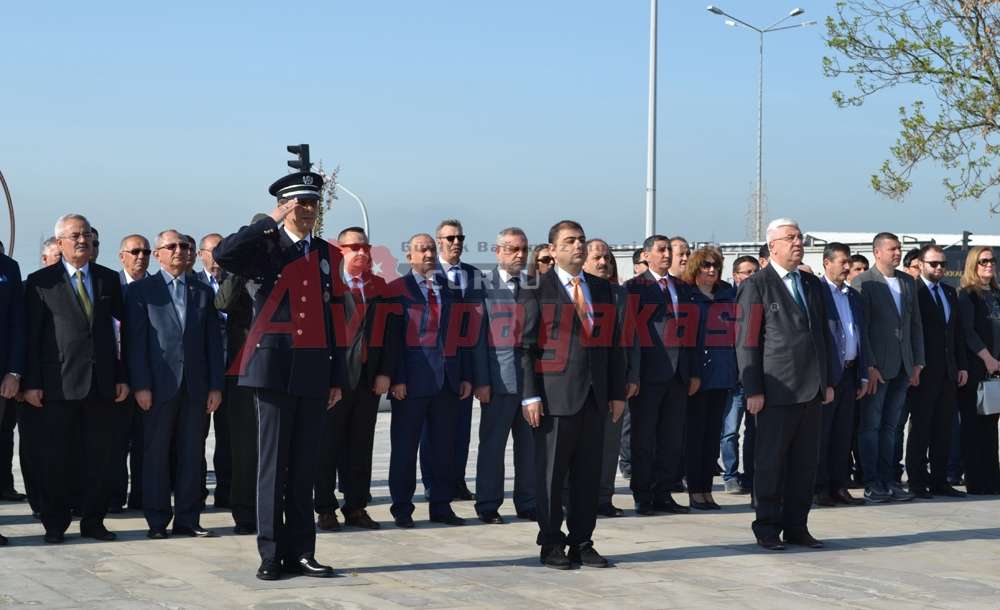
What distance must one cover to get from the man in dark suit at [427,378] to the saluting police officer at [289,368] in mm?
2466

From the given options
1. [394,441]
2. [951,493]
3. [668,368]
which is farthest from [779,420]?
[951,493]

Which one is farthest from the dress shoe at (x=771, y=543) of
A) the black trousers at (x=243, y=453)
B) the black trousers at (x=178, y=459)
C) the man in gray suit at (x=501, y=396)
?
the black trousers at (x=178, y=459)

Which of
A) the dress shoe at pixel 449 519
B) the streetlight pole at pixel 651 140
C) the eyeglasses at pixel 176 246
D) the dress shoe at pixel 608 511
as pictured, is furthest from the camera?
the streetlight pole at pixel 651 140

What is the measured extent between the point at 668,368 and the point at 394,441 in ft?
8.10

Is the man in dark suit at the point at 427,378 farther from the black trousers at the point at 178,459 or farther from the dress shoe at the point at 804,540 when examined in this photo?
the dress shoe at the point at 804,540

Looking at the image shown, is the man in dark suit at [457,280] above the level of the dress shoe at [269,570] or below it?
above

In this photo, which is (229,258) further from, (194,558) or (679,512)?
(679,512)

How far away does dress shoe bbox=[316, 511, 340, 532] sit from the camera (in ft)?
35.1

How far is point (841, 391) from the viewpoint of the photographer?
1238 centimetres

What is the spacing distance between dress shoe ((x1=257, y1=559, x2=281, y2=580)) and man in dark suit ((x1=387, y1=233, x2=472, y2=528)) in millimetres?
2675

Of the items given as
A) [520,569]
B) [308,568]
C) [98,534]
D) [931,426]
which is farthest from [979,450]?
[98,534]

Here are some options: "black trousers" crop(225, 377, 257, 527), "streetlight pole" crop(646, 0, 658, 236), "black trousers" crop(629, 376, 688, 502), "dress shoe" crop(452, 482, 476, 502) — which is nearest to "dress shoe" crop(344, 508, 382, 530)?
"black trousers" crop(225, 377, 257, 527)

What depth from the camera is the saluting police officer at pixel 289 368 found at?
8.38m

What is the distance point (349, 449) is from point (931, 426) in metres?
Answer: 5.99
